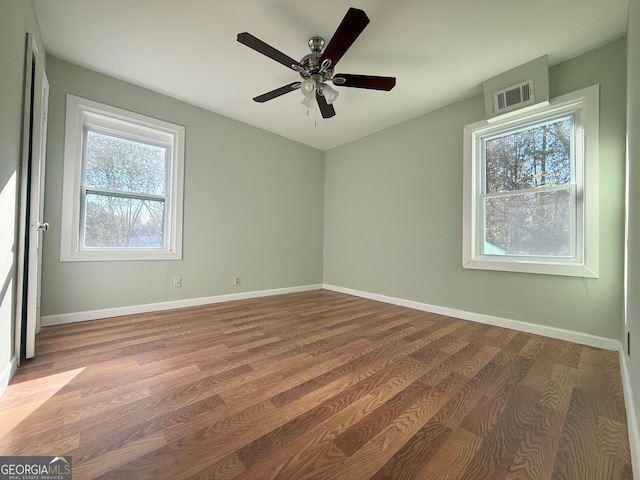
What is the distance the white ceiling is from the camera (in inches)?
76.6

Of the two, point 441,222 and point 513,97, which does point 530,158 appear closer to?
point 513,97

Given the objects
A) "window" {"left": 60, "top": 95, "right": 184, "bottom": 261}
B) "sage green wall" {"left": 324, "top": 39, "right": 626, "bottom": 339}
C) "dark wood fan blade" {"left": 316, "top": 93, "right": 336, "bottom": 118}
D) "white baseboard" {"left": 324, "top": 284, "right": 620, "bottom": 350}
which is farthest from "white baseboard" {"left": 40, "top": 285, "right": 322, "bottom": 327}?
"dark wood fan blade" {"left": 316, "top": 93, "right": 336, "bottom": 118}

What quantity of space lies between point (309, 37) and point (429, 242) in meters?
2.59

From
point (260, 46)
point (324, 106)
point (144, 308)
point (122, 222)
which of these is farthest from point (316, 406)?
point (122, 222)

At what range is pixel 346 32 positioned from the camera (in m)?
1.76

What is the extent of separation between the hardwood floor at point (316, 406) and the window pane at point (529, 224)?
89 cm

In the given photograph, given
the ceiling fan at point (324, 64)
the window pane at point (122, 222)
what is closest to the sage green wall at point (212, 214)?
the window pane at point (122, 222)

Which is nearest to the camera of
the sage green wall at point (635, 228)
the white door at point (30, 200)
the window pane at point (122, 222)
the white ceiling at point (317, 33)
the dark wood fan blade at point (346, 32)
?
the sage green wall at point (635, 228)

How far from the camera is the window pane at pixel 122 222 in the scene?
9.34 feet

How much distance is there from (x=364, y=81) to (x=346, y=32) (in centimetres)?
53

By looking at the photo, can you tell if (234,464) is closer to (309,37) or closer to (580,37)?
(309,37)

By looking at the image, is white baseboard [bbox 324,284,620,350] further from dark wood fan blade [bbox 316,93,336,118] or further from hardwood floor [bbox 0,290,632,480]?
dark wood fan blade [bbox 316,93,336,118]

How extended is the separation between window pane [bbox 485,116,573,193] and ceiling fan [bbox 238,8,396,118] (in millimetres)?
1585

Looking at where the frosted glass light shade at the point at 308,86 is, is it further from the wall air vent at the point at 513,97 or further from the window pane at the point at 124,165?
the window pane at the point at 124,165
